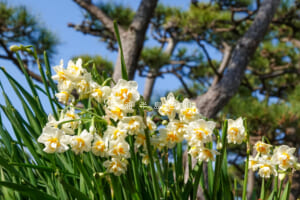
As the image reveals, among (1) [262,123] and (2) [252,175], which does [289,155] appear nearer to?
(1) [262,123]

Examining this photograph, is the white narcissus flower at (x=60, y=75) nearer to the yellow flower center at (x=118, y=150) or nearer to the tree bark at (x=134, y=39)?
the yellow flower center at (x=118, y=150)

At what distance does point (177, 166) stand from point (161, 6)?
13.1ft

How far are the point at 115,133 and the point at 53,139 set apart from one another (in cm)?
9

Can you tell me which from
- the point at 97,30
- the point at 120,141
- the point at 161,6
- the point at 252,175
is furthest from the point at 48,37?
the point at 120,141

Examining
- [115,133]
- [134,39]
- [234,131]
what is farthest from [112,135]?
[134,39]

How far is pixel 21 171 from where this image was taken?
0.67 m

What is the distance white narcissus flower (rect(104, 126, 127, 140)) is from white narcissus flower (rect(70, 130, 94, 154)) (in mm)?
25

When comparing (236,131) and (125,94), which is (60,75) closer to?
(125,94)

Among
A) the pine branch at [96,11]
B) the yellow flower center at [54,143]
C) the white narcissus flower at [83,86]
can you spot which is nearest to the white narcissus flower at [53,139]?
the yellow flower center at [54,143]

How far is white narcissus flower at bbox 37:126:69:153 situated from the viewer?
19.7 inches

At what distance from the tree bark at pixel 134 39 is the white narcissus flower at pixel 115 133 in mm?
1729

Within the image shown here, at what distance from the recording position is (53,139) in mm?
505

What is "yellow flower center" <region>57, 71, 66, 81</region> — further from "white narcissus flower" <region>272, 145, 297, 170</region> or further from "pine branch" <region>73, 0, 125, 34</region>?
"pine branch" <region>73, 0, 125, 34</region>

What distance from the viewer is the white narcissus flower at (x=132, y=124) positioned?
0.50 metres
